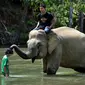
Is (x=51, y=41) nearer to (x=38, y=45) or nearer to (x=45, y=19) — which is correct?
(x=38, y=45)

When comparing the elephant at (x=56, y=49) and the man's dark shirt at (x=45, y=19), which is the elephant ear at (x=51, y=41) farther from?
the man's dark shirt at (x=45, y=19)

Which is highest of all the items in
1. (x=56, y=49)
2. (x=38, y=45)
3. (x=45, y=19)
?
(x=45, y=19)

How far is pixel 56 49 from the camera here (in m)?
12.7

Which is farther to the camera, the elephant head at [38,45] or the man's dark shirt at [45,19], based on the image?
the man's dark shirt at [45,19]

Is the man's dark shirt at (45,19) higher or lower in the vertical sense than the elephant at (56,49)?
higher

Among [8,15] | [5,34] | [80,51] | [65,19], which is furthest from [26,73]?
[8,15]

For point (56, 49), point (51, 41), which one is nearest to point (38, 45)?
point (51, 41)

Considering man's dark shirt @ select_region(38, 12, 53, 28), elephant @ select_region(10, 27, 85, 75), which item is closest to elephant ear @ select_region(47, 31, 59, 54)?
elephant @ select_region(10, 27, 85, 75)

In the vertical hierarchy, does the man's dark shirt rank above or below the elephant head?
above

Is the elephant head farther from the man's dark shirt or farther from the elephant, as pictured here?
the man's dark shirt

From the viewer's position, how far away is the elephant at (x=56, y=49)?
12109mm

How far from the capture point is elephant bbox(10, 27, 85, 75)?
39.7 feet

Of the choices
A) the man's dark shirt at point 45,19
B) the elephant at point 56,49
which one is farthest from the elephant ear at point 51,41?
the man's dark shirt at point 45,19

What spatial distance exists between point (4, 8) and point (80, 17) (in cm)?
1145
